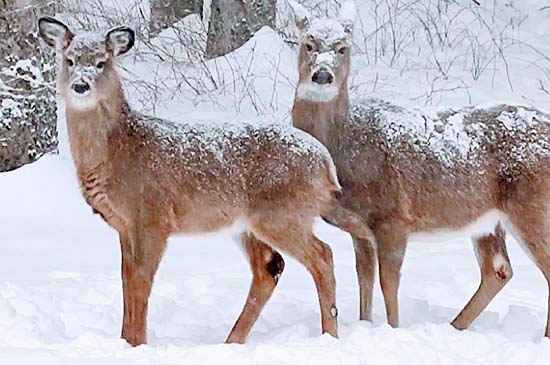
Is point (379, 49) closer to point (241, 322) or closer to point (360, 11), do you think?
point (360, 11)

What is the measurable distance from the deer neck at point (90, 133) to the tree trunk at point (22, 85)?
4.15 metres

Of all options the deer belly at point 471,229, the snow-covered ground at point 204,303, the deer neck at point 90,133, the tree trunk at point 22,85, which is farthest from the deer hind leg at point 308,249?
the tree trunk at point 22,85

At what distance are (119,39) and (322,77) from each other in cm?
128

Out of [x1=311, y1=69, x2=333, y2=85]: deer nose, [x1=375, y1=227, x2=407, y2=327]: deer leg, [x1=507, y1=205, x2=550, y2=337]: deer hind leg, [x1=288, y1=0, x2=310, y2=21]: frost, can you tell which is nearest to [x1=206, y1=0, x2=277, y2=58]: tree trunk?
[x1=288, y1=0, x2=310, y2=21]: frost

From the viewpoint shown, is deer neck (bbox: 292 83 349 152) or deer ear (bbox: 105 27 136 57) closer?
deer ear (bbox: 105 27 136 57)

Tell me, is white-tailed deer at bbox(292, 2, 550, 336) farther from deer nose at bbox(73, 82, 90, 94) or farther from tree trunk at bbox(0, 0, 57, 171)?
tree trunk at bbox(0, 0, 57, 171)

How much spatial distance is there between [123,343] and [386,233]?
174 centimetres

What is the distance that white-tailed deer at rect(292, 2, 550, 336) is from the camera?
6.99 meters

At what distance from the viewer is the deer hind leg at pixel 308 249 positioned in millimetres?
6566

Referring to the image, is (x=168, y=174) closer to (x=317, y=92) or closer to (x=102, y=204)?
(x=102, y=204)

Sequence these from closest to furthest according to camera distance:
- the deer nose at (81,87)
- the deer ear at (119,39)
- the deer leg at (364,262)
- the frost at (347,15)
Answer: the deer nose at (81,87) → the deer ear at (119,39) → the deer leg at (364,262) → the frost at (347,15)

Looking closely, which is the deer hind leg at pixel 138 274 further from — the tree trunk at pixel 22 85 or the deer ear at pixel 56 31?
the tree trunk at pixel 22 85

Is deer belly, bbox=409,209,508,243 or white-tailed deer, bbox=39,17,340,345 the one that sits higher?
white-tailed deer, bbox=39,17,340,345

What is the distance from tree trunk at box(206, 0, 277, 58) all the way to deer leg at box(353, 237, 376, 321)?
7.26 metres
